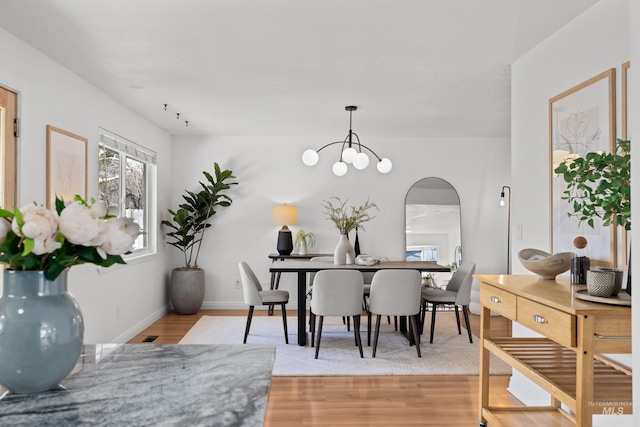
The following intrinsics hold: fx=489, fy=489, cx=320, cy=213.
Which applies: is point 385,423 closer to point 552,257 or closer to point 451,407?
point 451,407

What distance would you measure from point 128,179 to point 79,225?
4683 mm

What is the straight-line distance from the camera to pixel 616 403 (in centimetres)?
179

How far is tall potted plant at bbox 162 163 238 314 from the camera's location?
20.1ft

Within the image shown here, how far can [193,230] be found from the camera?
6477 mm

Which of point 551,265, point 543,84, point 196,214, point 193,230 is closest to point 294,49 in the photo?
point 543,84

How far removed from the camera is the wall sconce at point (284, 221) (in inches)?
249

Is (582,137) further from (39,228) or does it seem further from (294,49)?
(39,228)

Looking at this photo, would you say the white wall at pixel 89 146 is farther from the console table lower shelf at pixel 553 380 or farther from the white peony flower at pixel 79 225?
the console table lower shelf at pixel 553 380

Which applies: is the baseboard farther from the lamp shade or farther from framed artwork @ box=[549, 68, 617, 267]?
framed artwork @ box=[549, 68, 617, 267]

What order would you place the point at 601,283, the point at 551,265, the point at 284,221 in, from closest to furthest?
the point at 601,283 → the point at 551,265 → the point at 284,221

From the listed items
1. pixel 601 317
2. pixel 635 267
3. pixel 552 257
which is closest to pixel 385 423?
pixel 552 257

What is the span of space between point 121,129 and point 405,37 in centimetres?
312

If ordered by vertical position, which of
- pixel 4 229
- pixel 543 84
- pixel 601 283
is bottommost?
pixel 601 283

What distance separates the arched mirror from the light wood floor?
2968 millimetres
